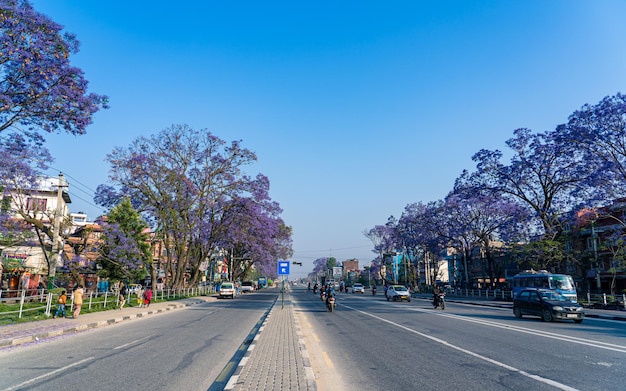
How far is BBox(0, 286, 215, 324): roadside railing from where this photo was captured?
1738 cm

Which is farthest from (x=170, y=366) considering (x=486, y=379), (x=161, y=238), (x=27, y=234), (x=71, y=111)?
(x=161, y=238)

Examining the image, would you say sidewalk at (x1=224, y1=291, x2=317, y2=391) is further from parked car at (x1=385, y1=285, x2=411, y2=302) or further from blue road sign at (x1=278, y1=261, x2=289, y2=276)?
parked car at (x1=385, y1=285, x2=411, y2=302)

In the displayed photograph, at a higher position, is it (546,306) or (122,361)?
(546,306)

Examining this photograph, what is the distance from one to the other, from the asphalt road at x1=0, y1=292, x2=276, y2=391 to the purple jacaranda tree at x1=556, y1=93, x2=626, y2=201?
27798 mm

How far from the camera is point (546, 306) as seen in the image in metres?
18.5

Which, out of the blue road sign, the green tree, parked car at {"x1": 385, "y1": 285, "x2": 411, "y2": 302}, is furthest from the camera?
parked car at {"x1": 385, "y1": 285, "x2": 411, "y2": 302}

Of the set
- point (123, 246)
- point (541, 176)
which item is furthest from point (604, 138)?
point (123, 246)

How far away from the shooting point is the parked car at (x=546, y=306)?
17625 millimetres

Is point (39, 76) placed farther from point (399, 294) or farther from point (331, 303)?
point (399, 294)

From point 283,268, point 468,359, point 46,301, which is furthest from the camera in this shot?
point 283,268

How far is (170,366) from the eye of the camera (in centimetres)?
840

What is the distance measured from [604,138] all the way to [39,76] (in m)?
33.0

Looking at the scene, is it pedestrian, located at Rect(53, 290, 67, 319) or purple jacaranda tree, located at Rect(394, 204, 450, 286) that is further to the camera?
purple jacaranda tree, located at Rect(394, 204, 450, 286)

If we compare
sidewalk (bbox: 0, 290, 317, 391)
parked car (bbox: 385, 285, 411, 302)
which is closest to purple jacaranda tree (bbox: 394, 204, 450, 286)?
parked car (bbox: 385, 285, 411, 302)
